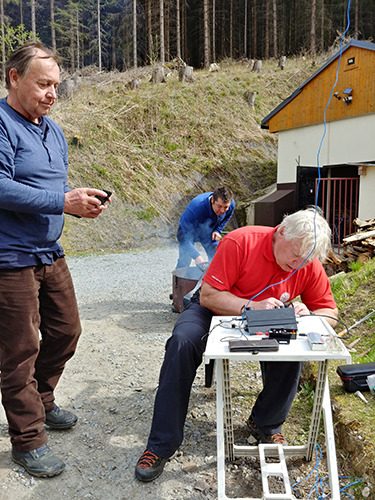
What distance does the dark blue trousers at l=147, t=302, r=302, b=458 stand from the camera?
7.07ft

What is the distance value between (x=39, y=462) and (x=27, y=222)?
49.2 inches

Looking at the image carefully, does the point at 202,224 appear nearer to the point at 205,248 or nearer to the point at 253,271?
the point at 205,248

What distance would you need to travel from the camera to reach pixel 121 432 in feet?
8.93

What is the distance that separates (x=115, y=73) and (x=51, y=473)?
20.4 m

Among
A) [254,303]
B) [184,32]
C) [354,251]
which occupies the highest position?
[184,32]

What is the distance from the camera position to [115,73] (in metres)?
20.1

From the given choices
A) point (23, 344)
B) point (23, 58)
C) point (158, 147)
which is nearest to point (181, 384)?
point (23, 344)

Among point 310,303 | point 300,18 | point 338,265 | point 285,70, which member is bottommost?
point 338,265

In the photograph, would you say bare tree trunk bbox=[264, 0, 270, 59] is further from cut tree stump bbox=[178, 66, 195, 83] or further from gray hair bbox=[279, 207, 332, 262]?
gray hair bbox=[279, 207, 332, 262]

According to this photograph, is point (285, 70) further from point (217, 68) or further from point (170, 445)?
point (170, 445)

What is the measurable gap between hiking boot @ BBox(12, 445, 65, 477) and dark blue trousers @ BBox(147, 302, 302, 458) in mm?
506

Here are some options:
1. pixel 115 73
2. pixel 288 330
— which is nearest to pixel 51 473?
pixel 288 330

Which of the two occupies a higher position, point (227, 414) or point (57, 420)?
point (227, 414)

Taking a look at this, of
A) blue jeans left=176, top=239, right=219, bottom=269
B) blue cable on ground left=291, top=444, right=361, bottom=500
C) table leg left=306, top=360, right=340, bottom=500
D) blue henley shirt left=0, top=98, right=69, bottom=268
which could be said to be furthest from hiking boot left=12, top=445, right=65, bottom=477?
blue jeans left=176, top=239, right=219, bottom=269
